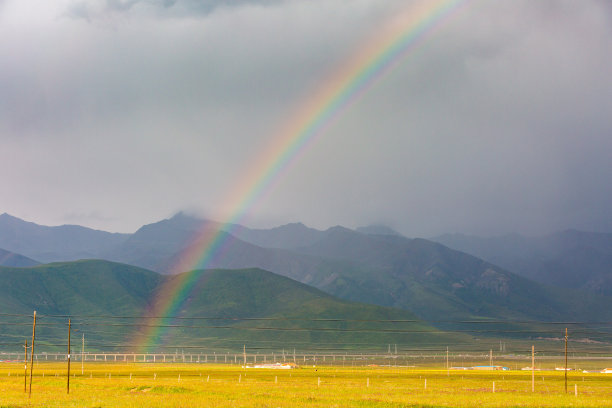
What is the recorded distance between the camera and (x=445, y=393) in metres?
90.0

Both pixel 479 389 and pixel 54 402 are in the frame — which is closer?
pixel 54 402

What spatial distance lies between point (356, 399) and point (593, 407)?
78.6 feet

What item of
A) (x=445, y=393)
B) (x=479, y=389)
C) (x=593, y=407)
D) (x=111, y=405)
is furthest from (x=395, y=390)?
(x=111, y=405)

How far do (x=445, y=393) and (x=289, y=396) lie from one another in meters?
23.4

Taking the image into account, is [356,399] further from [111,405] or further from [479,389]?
[479,389]

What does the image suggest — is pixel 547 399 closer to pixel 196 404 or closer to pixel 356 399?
pixel 356 399

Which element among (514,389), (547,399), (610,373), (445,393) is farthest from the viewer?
(610,373)

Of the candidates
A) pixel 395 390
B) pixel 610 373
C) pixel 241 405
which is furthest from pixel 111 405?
pixel 610 373

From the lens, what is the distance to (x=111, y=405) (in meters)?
66.2

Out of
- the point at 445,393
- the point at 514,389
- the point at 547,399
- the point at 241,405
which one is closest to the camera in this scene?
the point at 241,405

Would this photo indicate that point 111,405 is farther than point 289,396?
No

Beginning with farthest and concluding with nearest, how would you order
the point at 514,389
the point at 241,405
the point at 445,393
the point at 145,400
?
the point at 514,389
the point at 445,393
the point at 145,400
the point at 241,405

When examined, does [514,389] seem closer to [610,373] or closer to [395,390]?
[395,390]

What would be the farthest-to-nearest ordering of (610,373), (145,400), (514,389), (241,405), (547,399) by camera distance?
(610,373) < (514,389) < (547,399) < (145,400) < (241,405)
